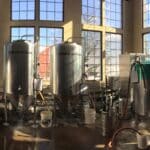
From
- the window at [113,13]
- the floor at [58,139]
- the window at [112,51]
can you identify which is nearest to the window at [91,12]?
the window at [113,13]

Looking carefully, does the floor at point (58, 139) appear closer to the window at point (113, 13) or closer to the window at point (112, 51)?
the window at point (112, 51)

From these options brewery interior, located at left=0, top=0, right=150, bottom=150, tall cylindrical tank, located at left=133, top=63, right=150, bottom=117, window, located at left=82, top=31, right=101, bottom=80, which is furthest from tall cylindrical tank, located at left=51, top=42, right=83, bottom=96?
window, located at left=82, top=31, right=101, bottom=80

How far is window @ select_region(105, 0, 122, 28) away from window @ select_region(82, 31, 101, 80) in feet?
2.46

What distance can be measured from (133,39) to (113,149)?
28.3 ft

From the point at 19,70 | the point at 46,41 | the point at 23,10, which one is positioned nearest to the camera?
the point at 19,70

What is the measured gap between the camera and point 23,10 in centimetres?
1080

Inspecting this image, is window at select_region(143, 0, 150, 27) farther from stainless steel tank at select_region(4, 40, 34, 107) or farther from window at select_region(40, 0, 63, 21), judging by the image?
stainless steel tank at select_region(4, 40, 34, 107)

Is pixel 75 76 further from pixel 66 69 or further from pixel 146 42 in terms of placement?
pixel 146 42

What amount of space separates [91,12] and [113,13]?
108 cm

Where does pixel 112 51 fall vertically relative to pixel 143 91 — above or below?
above

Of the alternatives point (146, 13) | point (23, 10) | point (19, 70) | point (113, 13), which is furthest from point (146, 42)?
Answer: point (19, 70)

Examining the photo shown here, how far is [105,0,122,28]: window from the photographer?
1212cm

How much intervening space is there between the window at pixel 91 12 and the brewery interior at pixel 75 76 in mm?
26

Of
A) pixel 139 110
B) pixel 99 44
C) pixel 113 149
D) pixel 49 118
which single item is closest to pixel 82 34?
pixel 99 44
